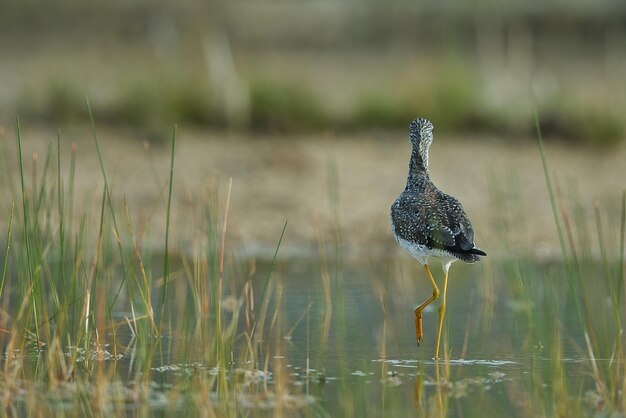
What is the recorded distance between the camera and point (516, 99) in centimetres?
1308

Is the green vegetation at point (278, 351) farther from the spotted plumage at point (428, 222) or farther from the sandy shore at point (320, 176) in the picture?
the sandy shore at point (320, 176)

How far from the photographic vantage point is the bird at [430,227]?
250 inches

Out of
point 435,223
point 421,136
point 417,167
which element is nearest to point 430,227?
point 435,223

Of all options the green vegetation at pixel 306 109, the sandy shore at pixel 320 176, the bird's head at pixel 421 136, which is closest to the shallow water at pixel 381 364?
the bird's head at pixel 421 136

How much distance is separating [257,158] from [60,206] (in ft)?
20.6

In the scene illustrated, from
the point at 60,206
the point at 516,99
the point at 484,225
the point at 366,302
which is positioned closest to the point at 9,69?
the point at 516,99

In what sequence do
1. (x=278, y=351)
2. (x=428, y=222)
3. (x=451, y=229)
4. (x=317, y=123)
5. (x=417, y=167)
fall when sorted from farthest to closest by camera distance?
1. (x=317, y=123)
2. (x=417, y=167)
3. (x=428, y=222)
4. (x=451, y=229)
5. (x=278, y=351)

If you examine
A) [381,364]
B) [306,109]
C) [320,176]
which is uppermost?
[306,109]

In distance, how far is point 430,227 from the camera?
21.3ft

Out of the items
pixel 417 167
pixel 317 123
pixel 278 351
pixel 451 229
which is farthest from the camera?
pixel 317 123

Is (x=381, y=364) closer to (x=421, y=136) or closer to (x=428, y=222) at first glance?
(x=428, y=222)

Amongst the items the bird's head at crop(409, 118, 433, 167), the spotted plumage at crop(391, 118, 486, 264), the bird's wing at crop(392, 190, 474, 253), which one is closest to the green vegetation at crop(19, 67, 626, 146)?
the bird's head at crop(409, 118, 433, 167)

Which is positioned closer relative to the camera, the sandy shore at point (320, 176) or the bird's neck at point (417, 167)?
the bird's neck at point (417, 167)

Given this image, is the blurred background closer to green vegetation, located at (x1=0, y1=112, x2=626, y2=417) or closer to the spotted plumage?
the spotted plumage
